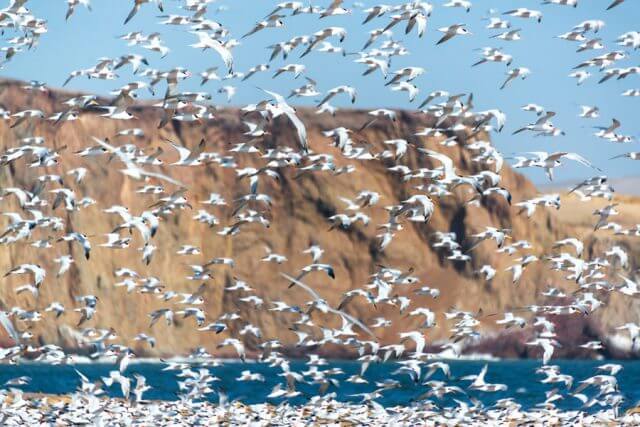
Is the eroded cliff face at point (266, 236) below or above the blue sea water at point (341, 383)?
above

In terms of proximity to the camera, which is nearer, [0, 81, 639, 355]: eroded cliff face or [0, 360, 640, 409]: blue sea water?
[0, 360, 640, 409]: blue sea water

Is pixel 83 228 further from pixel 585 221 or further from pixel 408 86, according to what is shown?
pixel 408 86

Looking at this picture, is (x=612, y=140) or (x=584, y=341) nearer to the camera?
(x=612, y=140)

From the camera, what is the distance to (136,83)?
3241cm

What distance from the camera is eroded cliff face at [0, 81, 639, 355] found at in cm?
8625

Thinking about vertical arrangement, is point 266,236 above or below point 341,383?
above

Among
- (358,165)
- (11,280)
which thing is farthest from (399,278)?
(358,165)

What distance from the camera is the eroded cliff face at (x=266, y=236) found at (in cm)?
8625

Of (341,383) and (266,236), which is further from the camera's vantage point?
(266,236)

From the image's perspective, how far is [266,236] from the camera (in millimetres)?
91688

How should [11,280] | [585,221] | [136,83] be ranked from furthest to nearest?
[585,221]
[11,280]
[136,83]

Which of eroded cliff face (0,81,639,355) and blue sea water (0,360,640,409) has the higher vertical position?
eroded cliff face (0,81,639,355)

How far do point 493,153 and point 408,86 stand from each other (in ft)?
9.96

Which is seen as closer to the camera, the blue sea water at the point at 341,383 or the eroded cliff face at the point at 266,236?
the blue sea water at the point at 341,383
